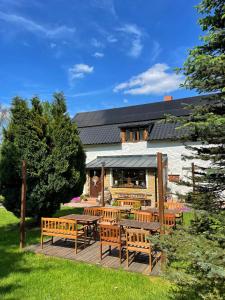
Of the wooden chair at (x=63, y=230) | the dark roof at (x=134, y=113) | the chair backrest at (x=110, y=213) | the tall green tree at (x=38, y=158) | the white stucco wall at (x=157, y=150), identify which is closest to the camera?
the wooden chair at (x=63, y=230)

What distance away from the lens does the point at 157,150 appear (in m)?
21.7

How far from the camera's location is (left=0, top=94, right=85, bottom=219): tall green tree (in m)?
10.3

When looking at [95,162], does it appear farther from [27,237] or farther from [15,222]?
[27,237]

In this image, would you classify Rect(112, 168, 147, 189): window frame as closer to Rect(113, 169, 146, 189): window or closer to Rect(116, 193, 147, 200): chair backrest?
Rect(113, 169, 146, 189): window

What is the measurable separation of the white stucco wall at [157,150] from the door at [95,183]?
2073 millimetres

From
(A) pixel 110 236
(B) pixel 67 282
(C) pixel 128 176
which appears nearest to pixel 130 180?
(C) pixel 128 176

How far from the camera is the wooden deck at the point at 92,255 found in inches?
270

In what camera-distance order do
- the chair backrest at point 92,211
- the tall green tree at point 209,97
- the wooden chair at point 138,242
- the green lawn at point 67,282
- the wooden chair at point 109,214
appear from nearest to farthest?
the tall green tree at point 209,97
the green lawn at point 67,282
the wooden chair at point 138,242
the wooden chair at point 109,214
the chair backrest at point 92,211

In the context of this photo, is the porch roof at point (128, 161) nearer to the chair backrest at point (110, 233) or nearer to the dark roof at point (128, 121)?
the dark roof at point (128, 121)

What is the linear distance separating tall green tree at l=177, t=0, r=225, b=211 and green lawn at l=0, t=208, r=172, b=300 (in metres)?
2.72

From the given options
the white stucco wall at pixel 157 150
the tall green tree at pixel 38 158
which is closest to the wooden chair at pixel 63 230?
the tall green tree at pixel 38 158

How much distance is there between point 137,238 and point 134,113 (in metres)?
20.6

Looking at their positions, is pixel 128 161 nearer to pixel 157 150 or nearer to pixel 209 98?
pixel 157 150

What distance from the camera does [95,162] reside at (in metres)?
23.2
